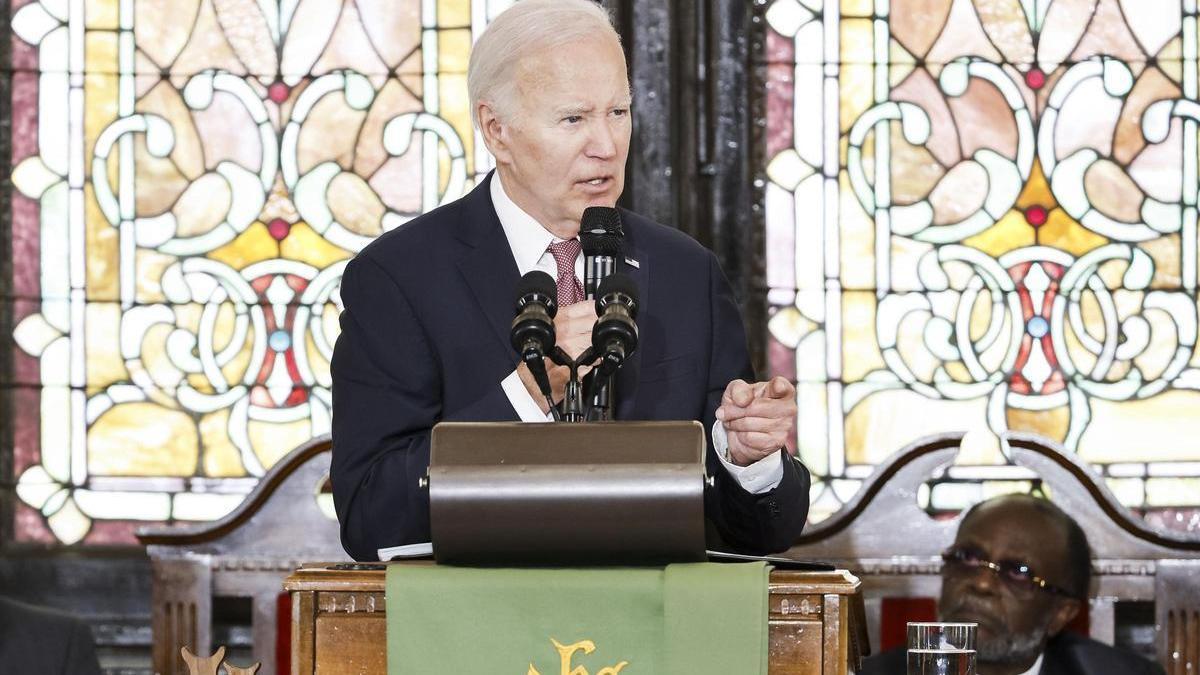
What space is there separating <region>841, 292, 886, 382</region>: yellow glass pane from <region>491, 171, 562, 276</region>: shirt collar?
233 centimetres

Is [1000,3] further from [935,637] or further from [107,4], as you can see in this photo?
[935,637]

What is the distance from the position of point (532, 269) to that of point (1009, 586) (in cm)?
191

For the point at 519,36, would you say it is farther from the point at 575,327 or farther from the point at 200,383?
the point at 200,383

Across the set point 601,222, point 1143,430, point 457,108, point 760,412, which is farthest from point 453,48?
point 760,412

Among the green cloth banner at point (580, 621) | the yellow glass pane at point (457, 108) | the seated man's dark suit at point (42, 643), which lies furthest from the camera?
the yellow glass pane at point (457, 108)

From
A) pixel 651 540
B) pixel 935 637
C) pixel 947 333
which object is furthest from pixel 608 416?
pixel 947 333

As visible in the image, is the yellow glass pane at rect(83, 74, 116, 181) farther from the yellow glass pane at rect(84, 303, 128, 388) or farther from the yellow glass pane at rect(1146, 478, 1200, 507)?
the yellow glass pane at rect(1146, 478, 1200, 507)

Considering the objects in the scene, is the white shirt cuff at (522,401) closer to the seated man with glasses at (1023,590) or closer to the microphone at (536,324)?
the microphone at (536,324)

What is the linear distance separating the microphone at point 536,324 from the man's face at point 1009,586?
→ 2.13m

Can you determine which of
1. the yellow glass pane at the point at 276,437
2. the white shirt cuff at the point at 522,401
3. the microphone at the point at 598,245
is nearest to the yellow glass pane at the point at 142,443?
the yellow glass pane at the point at 276,437

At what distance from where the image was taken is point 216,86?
4.62 metres

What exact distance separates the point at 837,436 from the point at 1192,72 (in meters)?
1.30

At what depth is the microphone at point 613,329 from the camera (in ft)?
5.68

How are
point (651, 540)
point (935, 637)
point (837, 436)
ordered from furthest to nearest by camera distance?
point (837, 436)
point (935, 637)
point (651, 540)
